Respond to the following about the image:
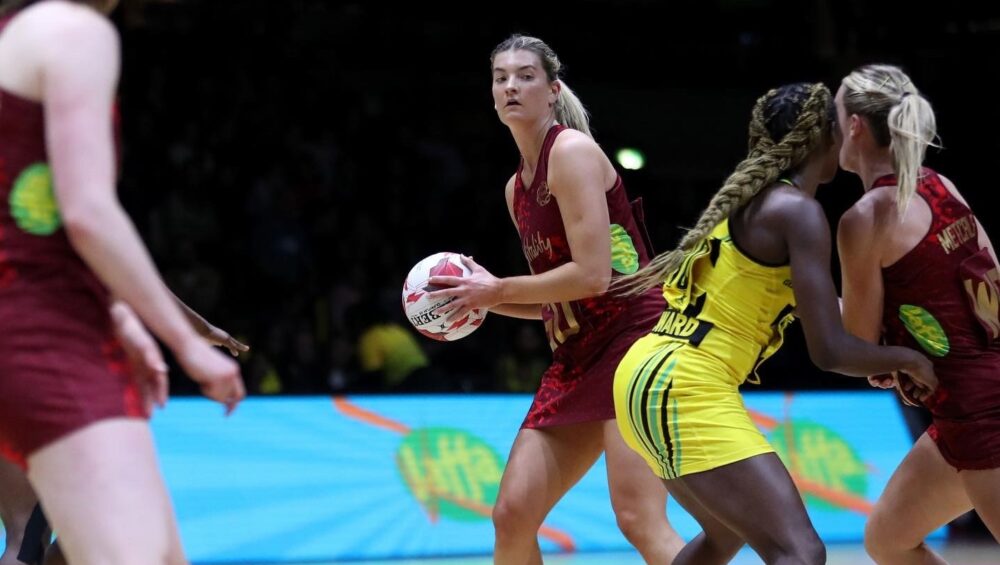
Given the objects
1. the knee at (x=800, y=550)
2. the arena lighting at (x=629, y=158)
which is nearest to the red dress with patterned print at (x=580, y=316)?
the knee at (x=800, y=550)

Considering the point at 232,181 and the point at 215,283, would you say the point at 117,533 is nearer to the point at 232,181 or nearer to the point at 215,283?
the point at 215,283

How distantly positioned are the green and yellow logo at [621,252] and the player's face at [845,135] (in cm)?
78

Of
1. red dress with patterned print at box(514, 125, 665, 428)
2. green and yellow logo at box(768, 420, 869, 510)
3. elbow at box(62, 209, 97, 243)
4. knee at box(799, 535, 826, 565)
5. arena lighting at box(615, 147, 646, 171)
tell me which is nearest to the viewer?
elbow at box(62, 209, 97, 243)

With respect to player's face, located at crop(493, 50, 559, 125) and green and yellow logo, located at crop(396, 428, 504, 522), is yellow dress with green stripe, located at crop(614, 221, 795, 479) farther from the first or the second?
green and yellow logo, located at crop(396, 428, 504, 522)

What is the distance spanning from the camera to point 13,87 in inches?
92.4

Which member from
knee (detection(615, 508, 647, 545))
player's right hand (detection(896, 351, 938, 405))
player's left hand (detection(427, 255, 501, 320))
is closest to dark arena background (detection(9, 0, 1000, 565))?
knee (detection(615, 508, 647, 545))

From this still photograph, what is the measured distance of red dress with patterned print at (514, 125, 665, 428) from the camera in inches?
163

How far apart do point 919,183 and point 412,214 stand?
7.57 meters

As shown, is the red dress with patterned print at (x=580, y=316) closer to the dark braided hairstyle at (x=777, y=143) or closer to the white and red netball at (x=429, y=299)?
the white and red netball at (x=429, y=299)

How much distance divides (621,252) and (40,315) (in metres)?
2.26

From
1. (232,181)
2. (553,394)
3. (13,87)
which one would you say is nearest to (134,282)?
(13,87)

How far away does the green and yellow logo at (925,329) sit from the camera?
364 cm

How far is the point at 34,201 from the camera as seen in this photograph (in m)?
2.36

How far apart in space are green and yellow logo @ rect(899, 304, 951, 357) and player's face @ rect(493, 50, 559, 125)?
1344mm
